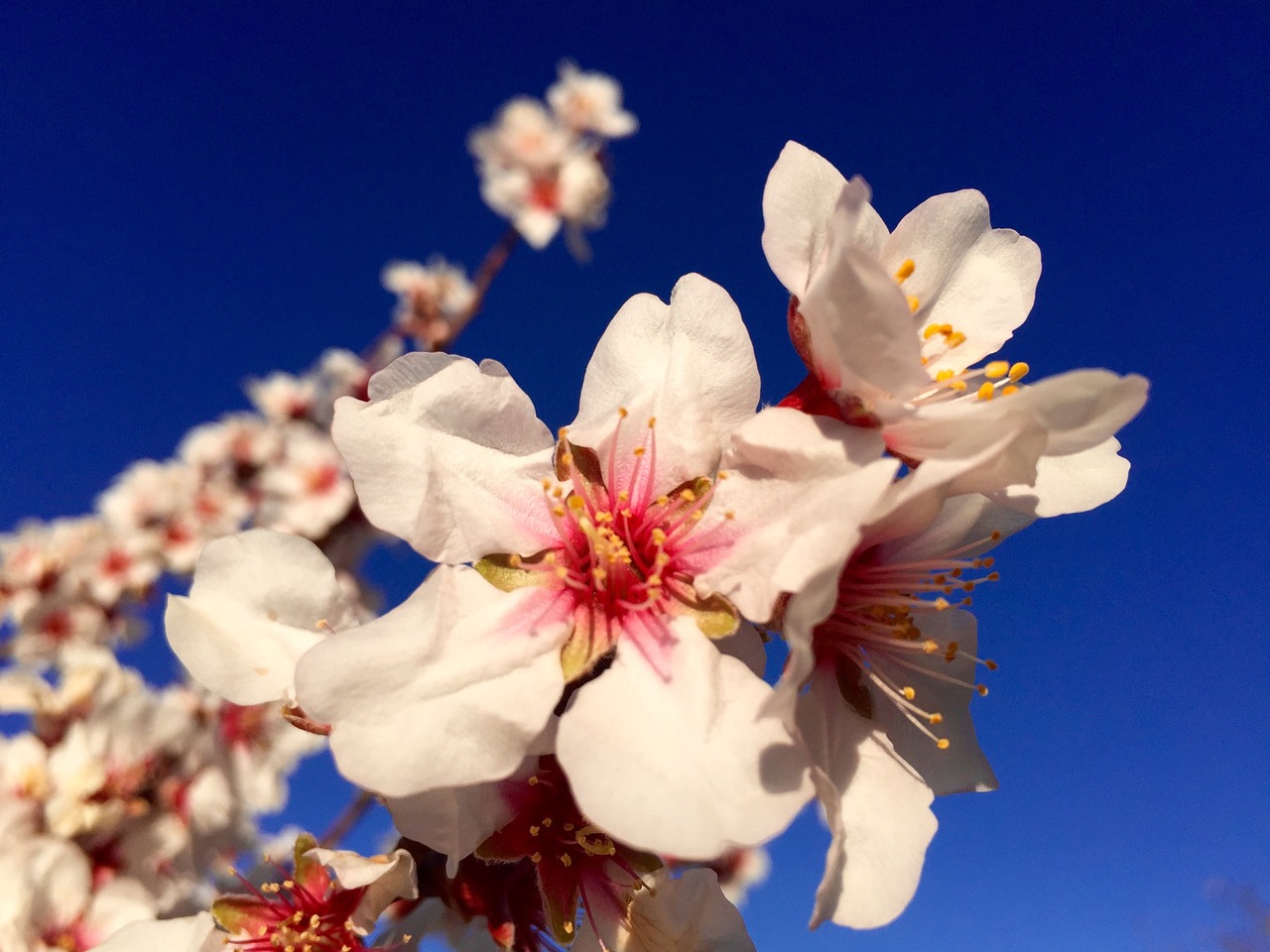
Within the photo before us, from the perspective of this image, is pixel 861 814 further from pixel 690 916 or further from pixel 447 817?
pixel 447 817

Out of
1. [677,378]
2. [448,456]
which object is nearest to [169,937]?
[448,456]

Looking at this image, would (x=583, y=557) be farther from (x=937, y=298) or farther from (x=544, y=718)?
(x=937, y=298)

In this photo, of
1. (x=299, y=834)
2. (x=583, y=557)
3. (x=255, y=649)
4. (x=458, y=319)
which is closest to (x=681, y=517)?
(x=583, y=557)

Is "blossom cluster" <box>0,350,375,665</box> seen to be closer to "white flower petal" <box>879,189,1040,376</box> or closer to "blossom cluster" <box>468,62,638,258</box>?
"blossom cluster" <box>468,62,638,258</box>

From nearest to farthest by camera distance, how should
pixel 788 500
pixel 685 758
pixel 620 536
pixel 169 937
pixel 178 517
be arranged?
pixel 685 758
pixel 788 500
pixel 620 536
pixel 169 937
pixel 178 517

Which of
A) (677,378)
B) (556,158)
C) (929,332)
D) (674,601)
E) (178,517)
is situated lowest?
(674,601)

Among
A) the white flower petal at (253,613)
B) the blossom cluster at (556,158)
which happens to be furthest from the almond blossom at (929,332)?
the blossom cluster at (556,158)
